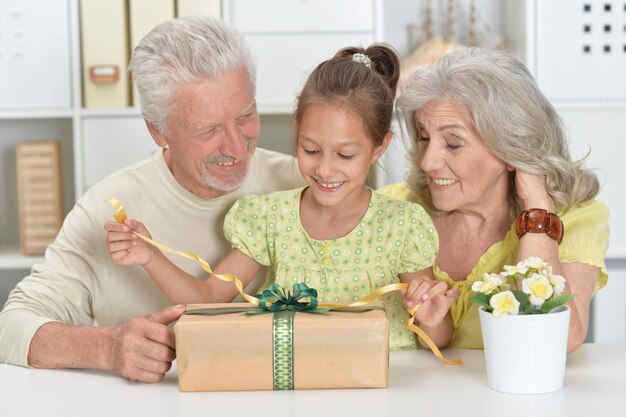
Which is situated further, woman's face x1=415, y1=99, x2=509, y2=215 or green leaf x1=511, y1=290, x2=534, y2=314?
woman's face x1=415, y1=99, x2=509, y2=215

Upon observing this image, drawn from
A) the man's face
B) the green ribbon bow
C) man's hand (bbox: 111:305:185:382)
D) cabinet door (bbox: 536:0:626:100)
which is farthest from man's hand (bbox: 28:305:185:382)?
cabinet door (bbox: 536:0:626:100)

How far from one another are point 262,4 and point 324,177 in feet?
4.25

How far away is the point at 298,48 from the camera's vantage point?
2805 mm

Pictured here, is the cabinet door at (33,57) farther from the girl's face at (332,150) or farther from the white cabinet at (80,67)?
the girl's face at (332,150)

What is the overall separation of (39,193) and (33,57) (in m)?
0.41

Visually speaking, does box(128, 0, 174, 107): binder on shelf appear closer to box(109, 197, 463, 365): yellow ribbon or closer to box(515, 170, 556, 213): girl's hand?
box(109, 197, 463, 365): yellow ribbon

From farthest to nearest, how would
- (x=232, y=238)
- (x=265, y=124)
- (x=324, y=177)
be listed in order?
(x=265, y=124)
(x=232, y=238)
(x=324, y=177)

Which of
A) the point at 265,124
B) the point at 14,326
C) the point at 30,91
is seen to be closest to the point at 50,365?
the point at 14,326

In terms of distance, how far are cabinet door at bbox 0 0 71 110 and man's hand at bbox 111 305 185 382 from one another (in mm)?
1511

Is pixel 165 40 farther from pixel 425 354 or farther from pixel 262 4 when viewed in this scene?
pixel 262 4

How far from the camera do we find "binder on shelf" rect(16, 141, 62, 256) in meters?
2.85

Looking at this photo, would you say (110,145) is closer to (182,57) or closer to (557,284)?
(182,57)

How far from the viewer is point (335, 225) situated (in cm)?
173

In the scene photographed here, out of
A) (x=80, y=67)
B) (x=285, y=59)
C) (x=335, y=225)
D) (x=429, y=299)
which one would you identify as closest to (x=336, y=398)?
(x=429, y=299)
